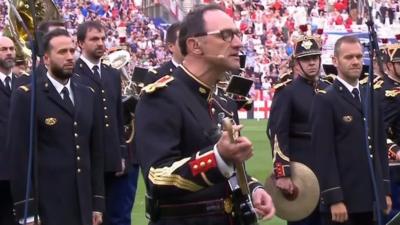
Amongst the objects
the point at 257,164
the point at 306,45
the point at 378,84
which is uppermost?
the point at 306,45

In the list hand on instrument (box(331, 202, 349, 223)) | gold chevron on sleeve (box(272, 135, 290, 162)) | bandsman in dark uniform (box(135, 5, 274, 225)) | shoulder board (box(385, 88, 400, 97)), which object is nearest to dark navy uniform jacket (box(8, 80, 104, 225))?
hand on instrument (box(331, 202, 349, 223))

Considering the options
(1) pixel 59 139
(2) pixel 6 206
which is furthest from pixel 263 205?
(2) pixel 6 206

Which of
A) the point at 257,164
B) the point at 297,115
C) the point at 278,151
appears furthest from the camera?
the point at 257,164

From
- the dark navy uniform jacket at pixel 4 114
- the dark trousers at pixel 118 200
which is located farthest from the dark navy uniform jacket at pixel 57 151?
the dark trousers at pixel 118 200

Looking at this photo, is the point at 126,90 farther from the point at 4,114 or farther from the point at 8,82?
the point at 4,114

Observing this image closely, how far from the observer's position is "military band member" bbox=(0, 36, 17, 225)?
9188mm

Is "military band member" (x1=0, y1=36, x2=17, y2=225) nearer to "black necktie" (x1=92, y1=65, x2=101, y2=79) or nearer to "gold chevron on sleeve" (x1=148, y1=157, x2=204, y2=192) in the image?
"black necktie" (x1=92, y1=65, x2=101, y2=79)

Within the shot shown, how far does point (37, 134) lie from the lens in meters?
7.76

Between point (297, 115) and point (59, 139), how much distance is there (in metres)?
2.86

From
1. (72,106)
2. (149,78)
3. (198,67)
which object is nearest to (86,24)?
(149,78)

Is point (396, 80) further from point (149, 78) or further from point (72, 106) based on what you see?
point (72, 106)

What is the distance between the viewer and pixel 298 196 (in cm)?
956

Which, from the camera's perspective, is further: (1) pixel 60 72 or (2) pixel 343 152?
(2) pixel 343 152

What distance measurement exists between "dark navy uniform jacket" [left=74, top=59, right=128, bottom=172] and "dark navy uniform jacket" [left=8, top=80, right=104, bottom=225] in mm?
1664
